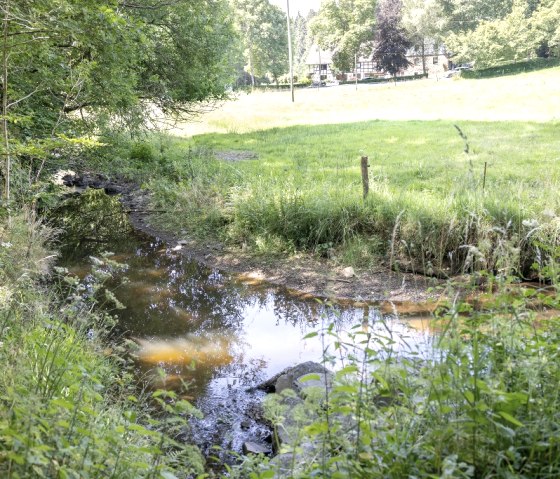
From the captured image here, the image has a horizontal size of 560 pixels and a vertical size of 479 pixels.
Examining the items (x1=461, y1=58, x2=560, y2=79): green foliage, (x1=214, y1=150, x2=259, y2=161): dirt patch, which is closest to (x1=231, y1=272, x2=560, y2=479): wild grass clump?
(x1=214, y1=150, x2=259, y2=161): dirt patch

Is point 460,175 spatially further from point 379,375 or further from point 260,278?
point 379,375

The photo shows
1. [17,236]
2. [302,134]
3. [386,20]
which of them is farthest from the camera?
[386,20]

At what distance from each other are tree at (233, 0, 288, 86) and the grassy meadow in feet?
138

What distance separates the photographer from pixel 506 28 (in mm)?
44656

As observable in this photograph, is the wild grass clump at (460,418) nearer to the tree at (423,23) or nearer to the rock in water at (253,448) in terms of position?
the rock in water at (253,448)

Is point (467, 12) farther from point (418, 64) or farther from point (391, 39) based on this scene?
point (391, 39)

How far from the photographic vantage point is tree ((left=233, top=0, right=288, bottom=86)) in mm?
63312

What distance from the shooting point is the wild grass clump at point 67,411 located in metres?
2.03

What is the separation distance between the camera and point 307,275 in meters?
8.86

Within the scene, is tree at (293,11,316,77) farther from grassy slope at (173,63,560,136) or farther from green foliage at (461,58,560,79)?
grassy slope at (173,63,560,136)

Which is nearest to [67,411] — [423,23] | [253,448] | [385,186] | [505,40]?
[253,448]

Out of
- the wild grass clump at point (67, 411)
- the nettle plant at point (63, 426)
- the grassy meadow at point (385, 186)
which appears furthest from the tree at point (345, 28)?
the nettle plant at point (63, 426)

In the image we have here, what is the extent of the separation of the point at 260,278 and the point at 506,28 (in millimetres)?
44238

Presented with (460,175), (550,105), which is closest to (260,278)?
(460,175)
